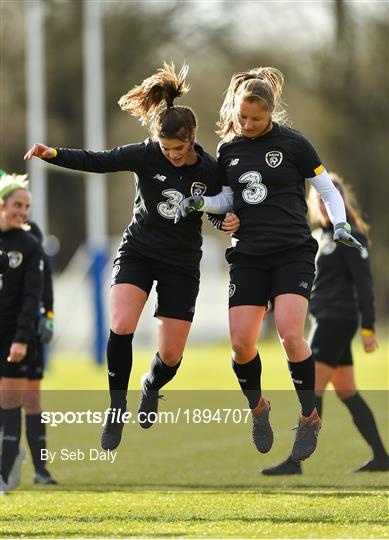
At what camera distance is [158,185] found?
22.6ft

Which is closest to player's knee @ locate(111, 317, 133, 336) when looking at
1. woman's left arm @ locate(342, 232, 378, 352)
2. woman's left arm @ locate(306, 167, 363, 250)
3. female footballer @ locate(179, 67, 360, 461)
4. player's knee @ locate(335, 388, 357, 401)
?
female footballer @ locate(179, 67, 360, 461)

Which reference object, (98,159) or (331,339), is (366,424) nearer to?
(331,339)

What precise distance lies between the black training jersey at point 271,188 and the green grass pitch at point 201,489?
1.45 metres

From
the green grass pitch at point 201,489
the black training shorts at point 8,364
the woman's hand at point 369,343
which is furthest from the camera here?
the woman's hand at point 369,343

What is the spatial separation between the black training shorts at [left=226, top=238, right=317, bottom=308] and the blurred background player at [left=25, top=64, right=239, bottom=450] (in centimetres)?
26

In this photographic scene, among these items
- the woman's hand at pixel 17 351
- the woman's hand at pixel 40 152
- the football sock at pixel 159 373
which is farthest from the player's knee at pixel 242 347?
the woman's hand at pixel 17 351

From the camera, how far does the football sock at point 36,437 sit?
8703 millimetres

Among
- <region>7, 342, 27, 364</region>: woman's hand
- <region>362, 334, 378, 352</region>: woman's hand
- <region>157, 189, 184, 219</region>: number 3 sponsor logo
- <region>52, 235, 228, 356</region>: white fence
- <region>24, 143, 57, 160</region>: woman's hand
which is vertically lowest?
<region>52, 235, 228, 356</region>: white fence

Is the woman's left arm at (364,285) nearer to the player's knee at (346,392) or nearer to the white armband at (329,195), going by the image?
the player's knee at (346,392)

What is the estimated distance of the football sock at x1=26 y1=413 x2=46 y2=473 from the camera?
28.6 ft

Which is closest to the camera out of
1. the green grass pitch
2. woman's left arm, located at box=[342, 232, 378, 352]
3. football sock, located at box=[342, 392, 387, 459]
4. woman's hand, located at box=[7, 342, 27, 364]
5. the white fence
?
the green grass pitch

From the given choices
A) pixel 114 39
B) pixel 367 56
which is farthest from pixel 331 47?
pixel 114 39

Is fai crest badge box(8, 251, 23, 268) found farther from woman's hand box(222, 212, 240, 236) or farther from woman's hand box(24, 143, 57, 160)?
woman's hand box(222, 212, 240, 236)

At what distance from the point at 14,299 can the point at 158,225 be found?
1.66m
